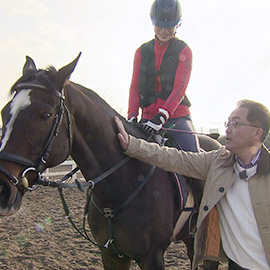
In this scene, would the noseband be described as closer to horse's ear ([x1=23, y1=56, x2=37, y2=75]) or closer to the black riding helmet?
horse's ear ([x1=23, y1=56, x2=37, y2=75])

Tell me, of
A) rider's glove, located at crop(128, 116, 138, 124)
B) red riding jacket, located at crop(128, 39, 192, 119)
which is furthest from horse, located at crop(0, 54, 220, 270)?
red riding jacket, located at crop(128, 39, 192, 119)

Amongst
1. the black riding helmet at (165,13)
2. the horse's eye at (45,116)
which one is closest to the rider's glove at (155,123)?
the black riding helmet at (165,13)

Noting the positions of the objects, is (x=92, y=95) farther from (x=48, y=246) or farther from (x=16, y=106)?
(x=48, y=246)

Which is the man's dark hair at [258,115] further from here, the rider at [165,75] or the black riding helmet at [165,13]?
the black riding helmet at [165,13]

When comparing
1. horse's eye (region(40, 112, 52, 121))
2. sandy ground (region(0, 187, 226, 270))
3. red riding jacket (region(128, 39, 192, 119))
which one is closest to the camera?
horse's eye (region(40, 112, 52, 121))

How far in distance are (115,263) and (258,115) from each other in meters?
1.78

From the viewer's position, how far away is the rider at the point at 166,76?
301 cm

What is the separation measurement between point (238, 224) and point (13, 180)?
61.3 inches

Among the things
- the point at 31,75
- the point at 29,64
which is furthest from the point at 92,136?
the point at 29,64

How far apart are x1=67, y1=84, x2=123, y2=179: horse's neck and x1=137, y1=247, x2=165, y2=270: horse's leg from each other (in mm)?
771

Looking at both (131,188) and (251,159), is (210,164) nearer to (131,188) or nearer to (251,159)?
(251,159)

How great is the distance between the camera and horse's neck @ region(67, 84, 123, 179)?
226cm

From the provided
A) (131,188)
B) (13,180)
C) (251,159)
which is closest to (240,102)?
(251,159)

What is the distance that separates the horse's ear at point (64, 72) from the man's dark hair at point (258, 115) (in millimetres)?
1243
